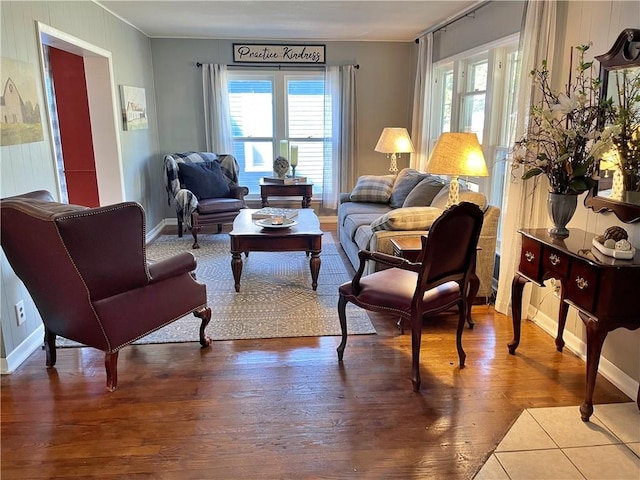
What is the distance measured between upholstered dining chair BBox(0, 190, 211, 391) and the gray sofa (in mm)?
1547

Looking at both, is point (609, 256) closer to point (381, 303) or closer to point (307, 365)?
point (381, 303)

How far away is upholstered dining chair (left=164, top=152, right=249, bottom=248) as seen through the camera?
5238mm

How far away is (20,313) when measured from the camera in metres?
2.85

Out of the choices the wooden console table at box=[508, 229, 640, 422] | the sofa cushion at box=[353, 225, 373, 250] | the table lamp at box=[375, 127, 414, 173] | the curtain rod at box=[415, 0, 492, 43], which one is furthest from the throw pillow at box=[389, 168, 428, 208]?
the wooden console table at box=[508, 229, 640, 422]

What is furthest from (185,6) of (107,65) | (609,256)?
(609,256)

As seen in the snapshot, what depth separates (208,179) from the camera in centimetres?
A: 559

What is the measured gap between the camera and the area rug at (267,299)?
3188 mm

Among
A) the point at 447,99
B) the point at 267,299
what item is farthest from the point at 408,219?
the point at 447,99

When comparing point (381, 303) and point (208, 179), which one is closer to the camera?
point (381, 303)

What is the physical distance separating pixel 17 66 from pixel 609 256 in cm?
345

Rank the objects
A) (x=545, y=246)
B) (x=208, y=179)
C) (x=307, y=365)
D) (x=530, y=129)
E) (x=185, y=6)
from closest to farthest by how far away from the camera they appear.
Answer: (x=545, y=246) → (x=307, y=365) → (x=530, y=129) → (x=185, y=6) → (x=208, y=179)

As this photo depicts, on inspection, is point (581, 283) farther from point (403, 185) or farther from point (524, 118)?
Result: point (403, 185)

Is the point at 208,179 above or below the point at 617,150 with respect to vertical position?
below

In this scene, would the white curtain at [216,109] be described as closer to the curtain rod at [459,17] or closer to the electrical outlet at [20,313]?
the curtain rod at [459,17]
